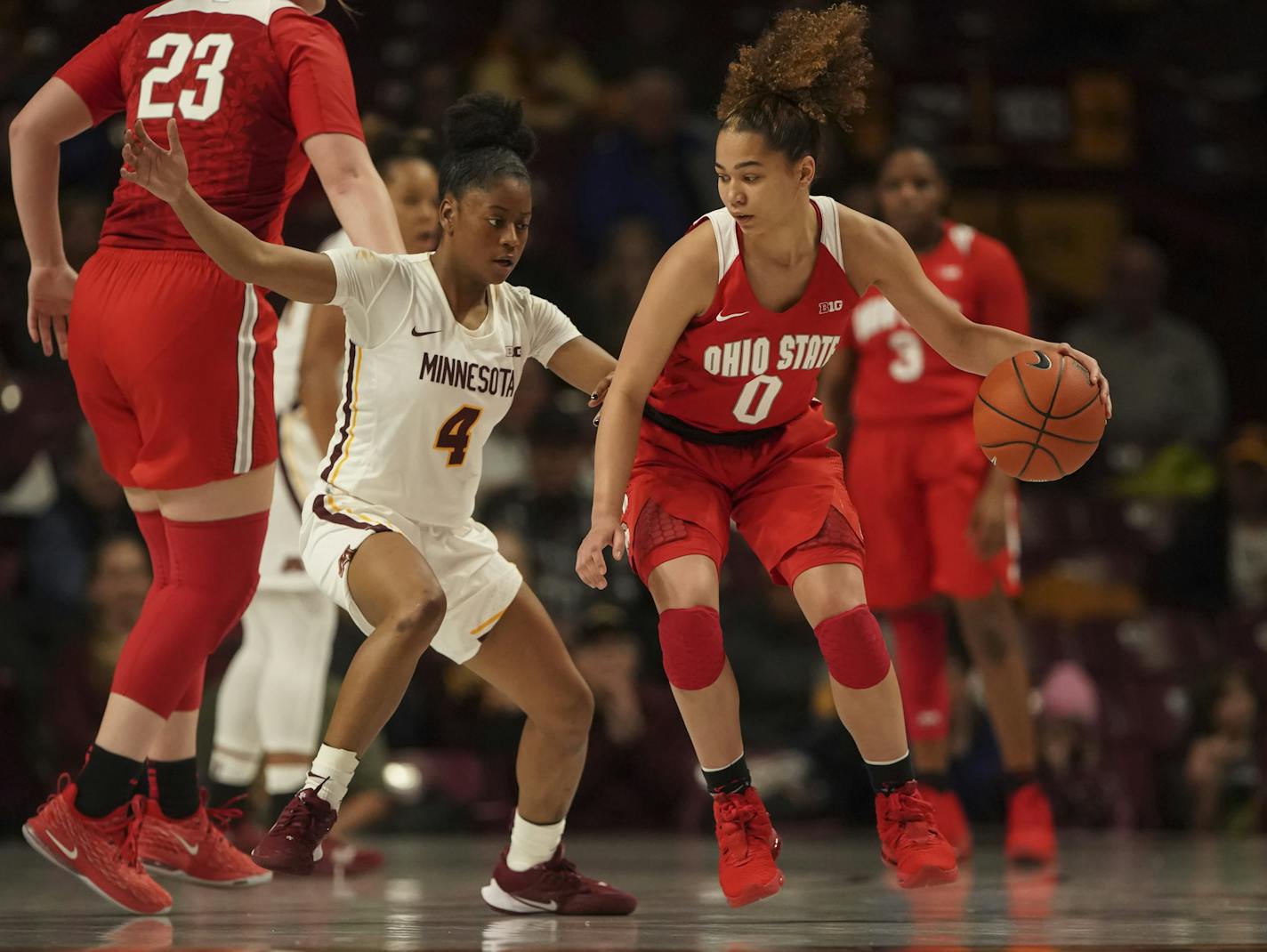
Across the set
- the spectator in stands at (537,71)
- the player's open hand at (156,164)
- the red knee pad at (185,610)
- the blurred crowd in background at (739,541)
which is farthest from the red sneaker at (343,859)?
the spectator in stands at (537,71)

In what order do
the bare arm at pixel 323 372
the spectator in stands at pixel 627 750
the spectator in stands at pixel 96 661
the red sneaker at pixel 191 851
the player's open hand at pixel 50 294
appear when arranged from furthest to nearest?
the spectator in stands at pixel 627 750 < the spectator in stands at pixel 96 661 < the bare arm at pixel 323 372 < the red sneaker at pixel 191 851 < the player's open hand at pixel 50 294

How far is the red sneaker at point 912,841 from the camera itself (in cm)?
410

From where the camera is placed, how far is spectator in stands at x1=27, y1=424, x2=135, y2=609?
25.1 feet

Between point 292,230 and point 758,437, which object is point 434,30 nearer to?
point 292,230

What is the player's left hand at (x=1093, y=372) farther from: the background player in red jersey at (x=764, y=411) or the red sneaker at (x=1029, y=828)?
the red sneaker at (x=1029, y=828)

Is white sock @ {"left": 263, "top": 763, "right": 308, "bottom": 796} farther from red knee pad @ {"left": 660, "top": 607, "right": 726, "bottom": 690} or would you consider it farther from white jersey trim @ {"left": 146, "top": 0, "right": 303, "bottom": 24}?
white jersey trim @ {"left": 146, "top": 0, "right": 303, "bottom": 24}

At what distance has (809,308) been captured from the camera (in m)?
4.39

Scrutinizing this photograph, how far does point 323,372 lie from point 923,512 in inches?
84.4

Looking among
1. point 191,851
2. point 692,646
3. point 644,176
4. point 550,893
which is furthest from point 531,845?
point 644,176

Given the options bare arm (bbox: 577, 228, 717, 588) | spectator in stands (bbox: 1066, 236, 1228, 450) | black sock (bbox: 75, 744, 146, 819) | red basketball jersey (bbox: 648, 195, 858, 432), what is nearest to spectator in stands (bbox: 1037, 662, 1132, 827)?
spectator in stands (bbox: 1066, 236, 1228, 450)

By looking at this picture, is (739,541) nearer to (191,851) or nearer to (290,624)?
(290,624)

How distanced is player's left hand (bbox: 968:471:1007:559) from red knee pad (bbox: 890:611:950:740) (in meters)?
0.36

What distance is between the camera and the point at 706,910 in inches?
177

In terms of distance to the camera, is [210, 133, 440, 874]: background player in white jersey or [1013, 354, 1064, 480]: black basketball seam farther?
[210, 133, 440, 874]: background player in white jersey
